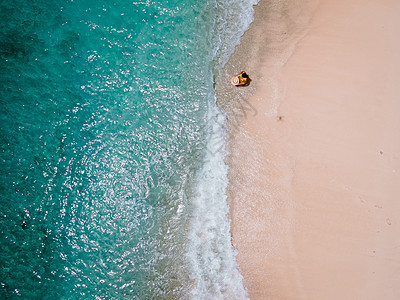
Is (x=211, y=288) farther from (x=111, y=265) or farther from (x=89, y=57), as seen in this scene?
(x=89, y=57)

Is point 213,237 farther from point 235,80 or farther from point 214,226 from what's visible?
point 235,80

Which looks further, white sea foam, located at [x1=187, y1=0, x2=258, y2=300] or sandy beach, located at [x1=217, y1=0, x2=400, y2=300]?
white sea foam, located at [x1=187, y1=0, x2=258, y2=300]

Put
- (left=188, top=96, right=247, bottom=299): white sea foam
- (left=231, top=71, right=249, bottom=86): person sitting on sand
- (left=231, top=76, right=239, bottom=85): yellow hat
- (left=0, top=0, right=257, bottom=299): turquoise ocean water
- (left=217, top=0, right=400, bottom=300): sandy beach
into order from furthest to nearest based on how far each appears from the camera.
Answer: (left=231, top=76, right=239, bottom=85): yellow hat, (left=231, top=71, right=249, bottom=86): person sitting on sand, (left=0, top=0, right=257, bottom=299): turquoise ocean water, (left=188, top=96, right=247, bottom=299): white sea foam, (left=217, top=0, right=400, bottom=300): sandy beach

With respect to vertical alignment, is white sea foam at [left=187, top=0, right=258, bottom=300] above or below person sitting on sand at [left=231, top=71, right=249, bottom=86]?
below

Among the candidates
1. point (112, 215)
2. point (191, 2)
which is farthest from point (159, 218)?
point (191, 2)

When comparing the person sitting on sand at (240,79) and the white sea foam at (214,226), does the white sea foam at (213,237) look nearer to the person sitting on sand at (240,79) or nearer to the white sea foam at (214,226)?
the white sea foam at (214,226)

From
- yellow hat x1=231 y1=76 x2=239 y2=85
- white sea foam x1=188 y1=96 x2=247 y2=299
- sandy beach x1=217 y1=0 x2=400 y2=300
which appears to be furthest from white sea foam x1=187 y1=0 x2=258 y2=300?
yellow hat x1=231 y1=76 x2=239 y2=85

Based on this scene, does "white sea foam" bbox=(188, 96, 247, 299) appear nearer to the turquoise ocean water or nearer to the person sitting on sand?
the turquoise ocean water

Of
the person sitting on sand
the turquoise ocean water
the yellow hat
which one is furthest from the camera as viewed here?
the yellow hat
